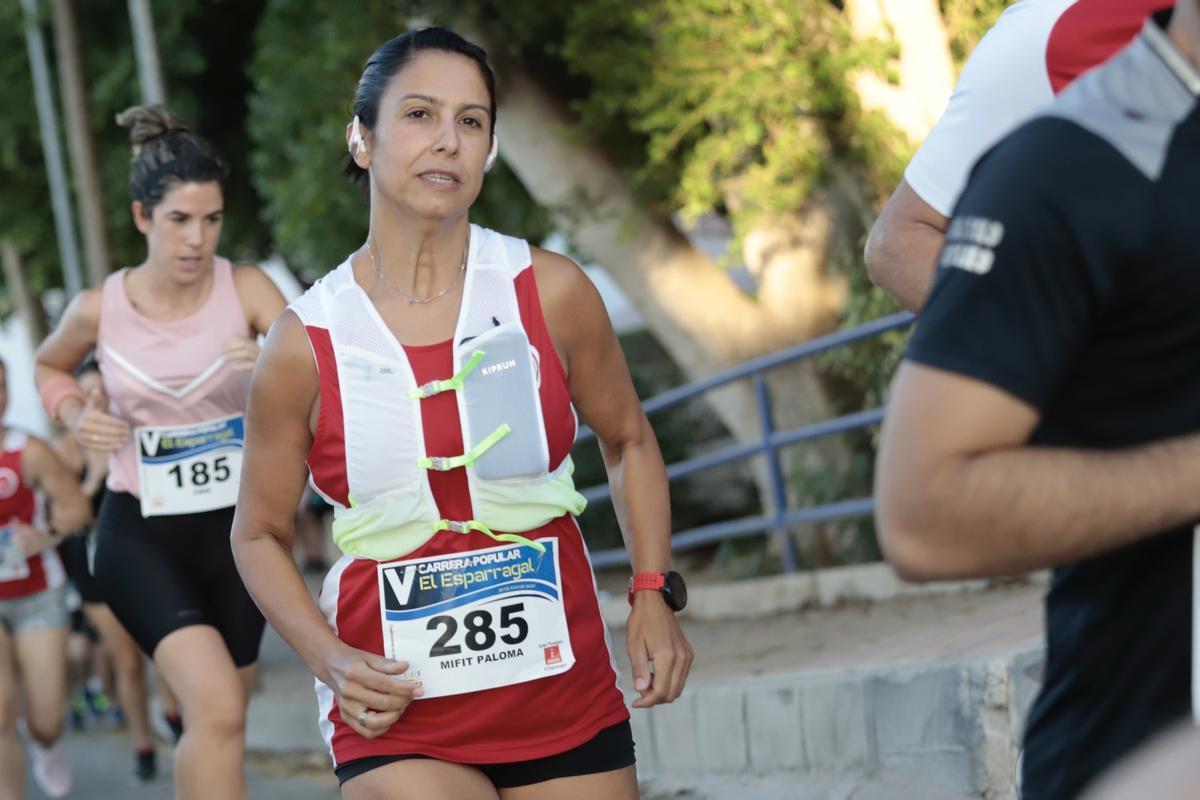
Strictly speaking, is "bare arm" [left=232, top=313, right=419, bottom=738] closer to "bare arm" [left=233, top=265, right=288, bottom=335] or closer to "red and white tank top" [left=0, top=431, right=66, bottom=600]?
"bare arm" [left=233, top=265, right=288, bottom=335]

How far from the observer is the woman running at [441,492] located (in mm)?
3115

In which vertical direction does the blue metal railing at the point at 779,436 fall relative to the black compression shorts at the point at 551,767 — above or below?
above

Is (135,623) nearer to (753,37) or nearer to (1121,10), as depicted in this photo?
(1121,10)

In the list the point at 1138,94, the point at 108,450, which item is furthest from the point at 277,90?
the point at 1138,94

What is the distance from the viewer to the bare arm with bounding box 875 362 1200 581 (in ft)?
5.57

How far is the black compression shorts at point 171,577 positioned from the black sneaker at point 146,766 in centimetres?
390

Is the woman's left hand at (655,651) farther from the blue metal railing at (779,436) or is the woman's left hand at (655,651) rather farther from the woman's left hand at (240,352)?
the blue metal railing at (779,436)

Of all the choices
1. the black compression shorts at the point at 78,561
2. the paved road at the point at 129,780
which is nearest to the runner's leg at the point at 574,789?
the paved road at the point at 129,780

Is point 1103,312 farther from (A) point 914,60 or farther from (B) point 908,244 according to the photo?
(A) point 914,60

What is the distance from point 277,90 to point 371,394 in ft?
31.4

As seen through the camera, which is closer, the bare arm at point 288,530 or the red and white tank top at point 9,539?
the bare arm at point 288,530

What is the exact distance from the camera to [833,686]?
18.3ft

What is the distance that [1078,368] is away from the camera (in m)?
1.78

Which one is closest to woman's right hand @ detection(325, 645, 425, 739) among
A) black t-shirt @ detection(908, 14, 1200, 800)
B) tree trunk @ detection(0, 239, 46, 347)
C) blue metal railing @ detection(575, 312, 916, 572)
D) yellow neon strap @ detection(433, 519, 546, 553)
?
yellow neon strap @ detection(433, 519, 546, 553)
